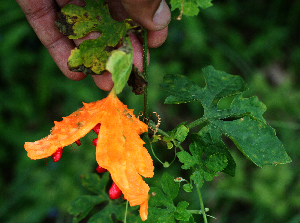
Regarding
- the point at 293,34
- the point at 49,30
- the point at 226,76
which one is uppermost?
the point at 49,30

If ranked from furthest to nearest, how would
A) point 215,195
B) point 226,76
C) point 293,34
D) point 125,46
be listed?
point 293,34, point 215,195, point 226,76, point 125,46

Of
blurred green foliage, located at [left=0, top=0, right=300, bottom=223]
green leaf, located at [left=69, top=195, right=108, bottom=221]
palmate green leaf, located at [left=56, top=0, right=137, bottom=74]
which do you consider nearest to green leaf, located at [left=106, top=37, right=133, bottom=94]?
palmate green leaf, located at [left=56, top=0, right=137, bottom=74]

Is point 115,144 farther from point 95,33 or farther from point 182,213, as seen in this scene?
point 95,33

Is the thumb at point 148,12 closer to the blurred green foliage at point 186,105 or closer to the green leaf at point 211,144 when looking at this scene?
the green leaf at point 211,144

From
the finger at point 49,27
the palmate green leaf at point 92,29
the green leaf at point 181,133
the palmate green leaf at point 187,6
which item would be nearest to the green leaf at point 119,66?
the palmate green leaf at point 92,29

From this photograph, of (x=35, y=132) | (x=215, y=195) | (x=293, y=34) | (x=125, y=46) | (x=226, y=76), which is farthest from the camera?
(x=293, y=34)

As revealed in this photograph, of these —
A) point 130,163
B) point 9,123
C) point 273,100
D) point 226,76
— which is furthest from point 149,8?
point 9,123

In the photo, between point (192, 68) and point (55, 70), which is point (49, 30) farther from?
point (192, 68)
